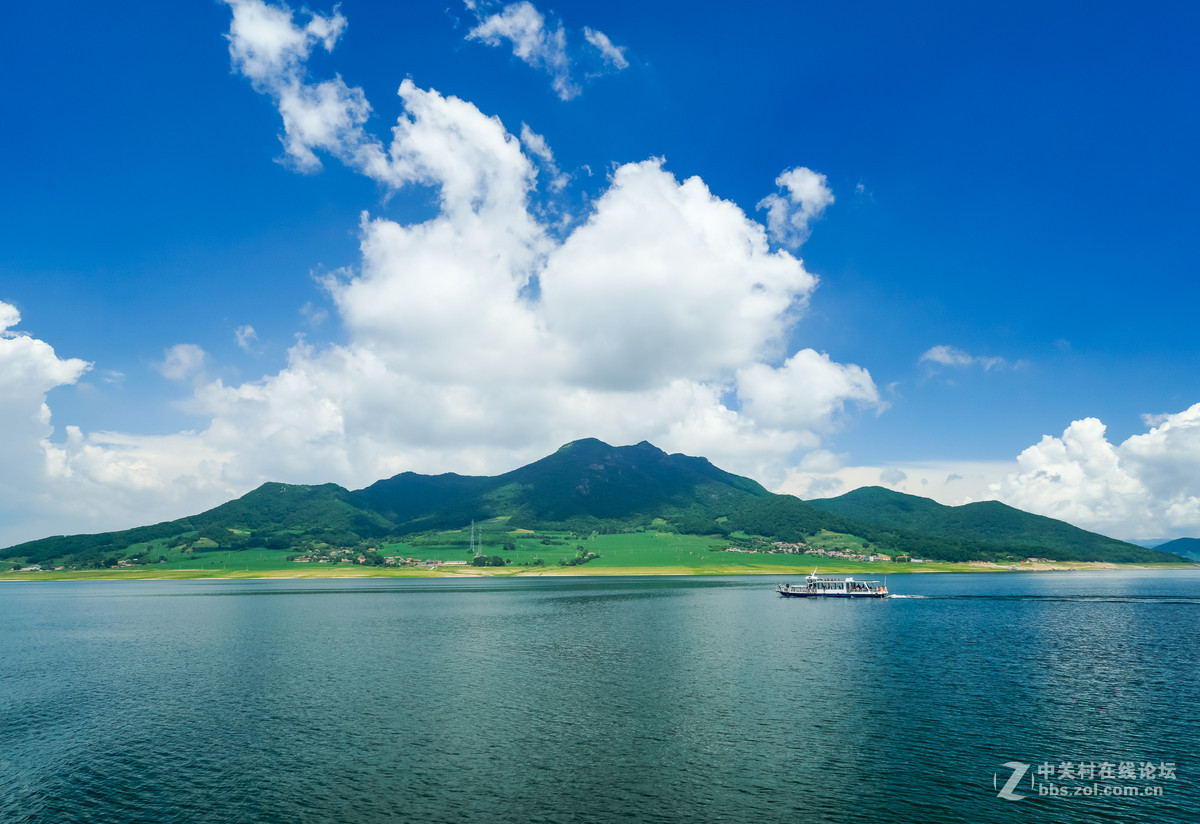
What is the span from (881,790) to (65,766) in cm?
6445

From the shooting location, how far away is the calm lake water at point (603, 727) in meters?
43.5

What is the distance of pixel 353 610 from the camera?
175250mm

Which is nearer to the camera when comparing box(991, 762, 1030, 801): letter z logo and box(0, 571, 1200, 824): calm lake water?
box(0, 571, 1200, 824): calm lake water

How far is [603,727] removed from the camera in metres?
60.7

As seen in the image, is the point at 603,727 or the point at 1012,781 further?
the point at 603,727

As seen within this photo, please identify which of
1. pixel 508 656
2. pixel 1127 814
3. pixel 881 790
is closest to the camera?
pixel 1127 814

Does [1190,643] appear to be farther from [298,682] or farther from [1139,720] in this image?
[298,682]

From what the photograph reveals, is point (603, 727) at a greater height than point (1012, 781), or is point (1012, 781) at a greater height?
point (1012, 781)

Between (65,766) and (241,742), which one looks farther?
(241,742)

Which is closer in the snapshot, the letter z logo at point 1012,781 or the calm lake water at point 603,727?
the calm lake water at point 603,727

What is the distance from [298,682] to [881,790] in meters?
70.7

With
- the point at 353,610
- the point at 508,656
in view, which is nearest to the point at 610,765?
the point at 508,656

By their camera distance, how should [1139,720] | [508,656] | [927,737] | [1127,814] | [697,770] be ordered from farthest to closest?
[508,656] → [1139,720] → [927,737] → [697,770] → [1127,814]

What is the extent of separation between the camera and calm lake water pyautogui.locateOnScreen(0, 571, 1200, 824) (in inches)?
1713
